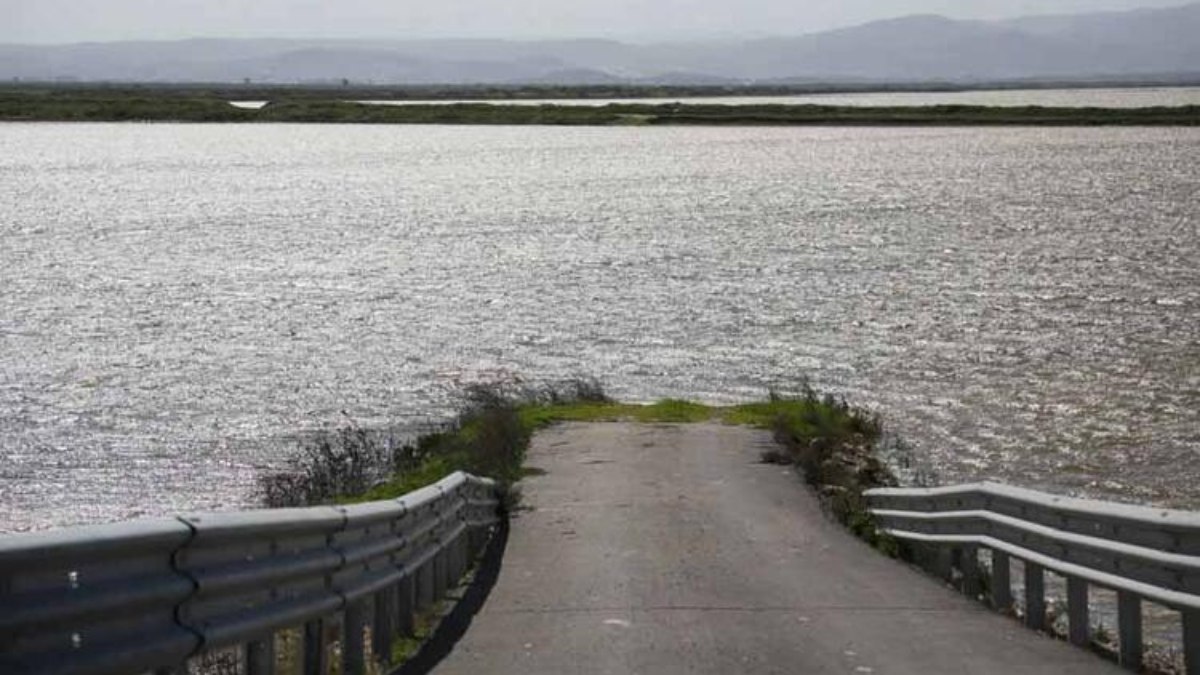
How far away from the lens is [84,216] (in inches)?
2862

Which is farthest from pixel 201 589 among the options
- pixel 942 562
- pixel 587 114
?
pixel 587 114

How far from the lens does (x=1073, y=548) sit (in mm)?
11172

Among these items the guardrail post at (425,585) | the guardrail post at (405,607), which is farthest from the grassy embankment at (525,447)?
the guardrail post at (405,607)

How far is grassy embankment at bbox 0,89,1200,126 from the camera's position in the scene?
150750 mm

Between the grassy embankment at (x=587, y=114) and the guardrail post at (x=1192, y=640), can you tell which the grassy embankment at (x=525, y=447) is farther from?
the grassy embankment at (x=587, y=114)

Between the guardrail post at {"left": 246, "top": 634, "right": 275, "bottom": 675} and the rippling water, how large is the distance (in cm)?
1378

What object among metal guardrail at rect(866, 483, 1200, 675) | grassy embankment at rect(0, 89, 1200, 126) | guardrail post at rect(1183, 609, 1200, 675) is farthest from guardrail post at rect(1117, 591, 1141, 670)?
grassy embankment at rect(0, 89, 1200, 126)

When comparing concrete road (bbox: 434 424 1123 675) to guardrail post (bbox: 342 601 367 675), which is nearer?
guardrail post (bbox: 342 601 367 675)

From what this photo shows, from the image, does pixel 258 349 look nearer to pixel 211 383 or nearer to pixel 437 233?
pixel 211 383

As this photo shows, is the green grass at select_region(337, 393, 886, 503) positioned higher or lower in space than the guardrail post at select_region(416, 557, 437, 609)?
lower

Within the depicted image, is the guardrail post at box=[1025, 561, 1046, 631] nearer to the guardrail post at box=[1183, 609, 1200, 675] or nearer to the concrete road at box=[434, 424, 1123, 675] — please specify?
the concrete road at box=[434, 424, 1123, 675]

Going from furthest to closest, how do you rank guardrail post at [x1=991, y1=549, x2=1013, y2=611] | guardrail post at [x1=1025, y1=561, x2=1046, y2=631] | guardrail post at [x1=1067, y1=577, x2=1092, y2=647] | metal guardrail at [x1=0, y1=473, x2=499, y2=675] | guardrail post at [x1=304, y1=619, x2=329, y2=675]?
guardrail post at [x1=991, y1=549, x2=1013, y2=611], guardrail post at [x1=1025, y1=561, x2=1046, y2=631], guardrail post at [x1=1067, y1=577, x2=1092, y2=647], guardrail post at [x1=304, y1=619, x2=329, y2=675], metal guardrail at [x1=0, y1=473, x2=499, y2=675]

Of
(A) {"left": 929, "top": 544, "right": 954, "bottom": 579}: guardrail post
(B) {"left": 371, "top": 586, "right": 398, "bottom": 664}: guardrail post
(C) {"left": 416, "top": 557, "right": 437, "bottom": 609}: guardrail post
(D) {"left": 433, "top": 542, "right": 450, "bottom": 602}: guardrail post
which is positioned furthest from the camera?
(A) {"left": 929, "top": 544, "right": 954, "bottom": 579}: guardrail post

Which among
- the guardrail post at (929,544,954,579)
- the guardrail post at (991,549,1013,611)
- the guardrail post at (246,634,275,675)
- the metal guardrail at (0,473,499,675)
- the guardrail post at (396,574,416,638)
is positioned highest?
the metal guardrail at (0,473,499,675)
